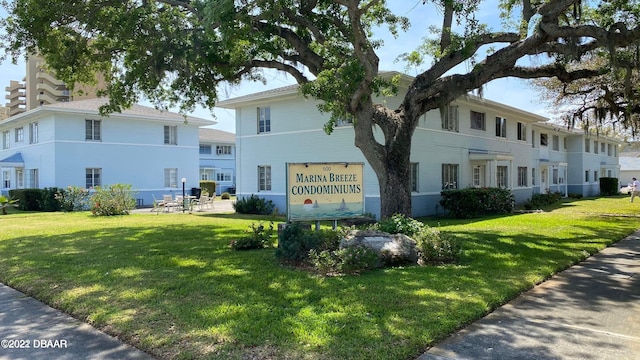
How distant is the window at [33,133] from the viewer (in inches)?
1199

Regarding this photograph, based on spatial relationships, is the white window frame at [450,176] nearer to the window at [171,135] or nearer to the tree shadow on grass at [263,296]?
the tree shadow on grass at [263,296]

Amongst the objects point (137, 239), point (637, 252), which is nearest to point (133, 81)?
point (137, 239)

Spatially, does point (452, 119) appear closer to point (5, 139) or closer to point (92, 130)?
point (92, 130)

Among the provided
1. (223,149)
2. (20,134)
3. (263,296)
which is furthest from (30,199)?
(263,296)

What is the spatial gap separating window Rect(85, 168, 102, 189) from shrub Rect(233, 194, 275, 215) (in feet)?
39.5

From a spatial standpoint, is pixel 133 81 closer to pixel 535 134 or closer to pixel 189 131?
pixel 189 131

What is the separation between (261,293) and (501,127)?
980 inches

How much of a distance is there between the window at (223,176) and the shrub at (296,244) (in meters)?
43.2

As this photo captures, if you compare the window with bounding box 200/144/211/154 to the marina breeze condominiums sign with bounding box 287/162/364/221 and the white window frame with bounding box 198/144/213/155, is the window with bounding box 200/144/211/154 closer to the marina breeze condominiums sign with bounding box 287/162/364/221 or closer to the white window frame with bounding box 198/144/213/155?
the white window frame with bounding box 198/144/213/155

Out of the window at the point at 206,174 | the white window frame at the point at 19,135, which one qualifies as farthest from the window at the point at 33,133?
the window at the point at 206,174

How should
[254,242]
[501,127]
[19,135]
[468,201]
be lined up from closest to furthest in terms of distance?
[254,242], [468,201], [501,127], [19,135]

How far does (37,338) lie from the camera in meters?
5.28

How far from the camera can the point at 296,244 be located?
347 inches

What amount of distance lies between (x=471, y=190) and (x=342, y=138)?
6.22 m
